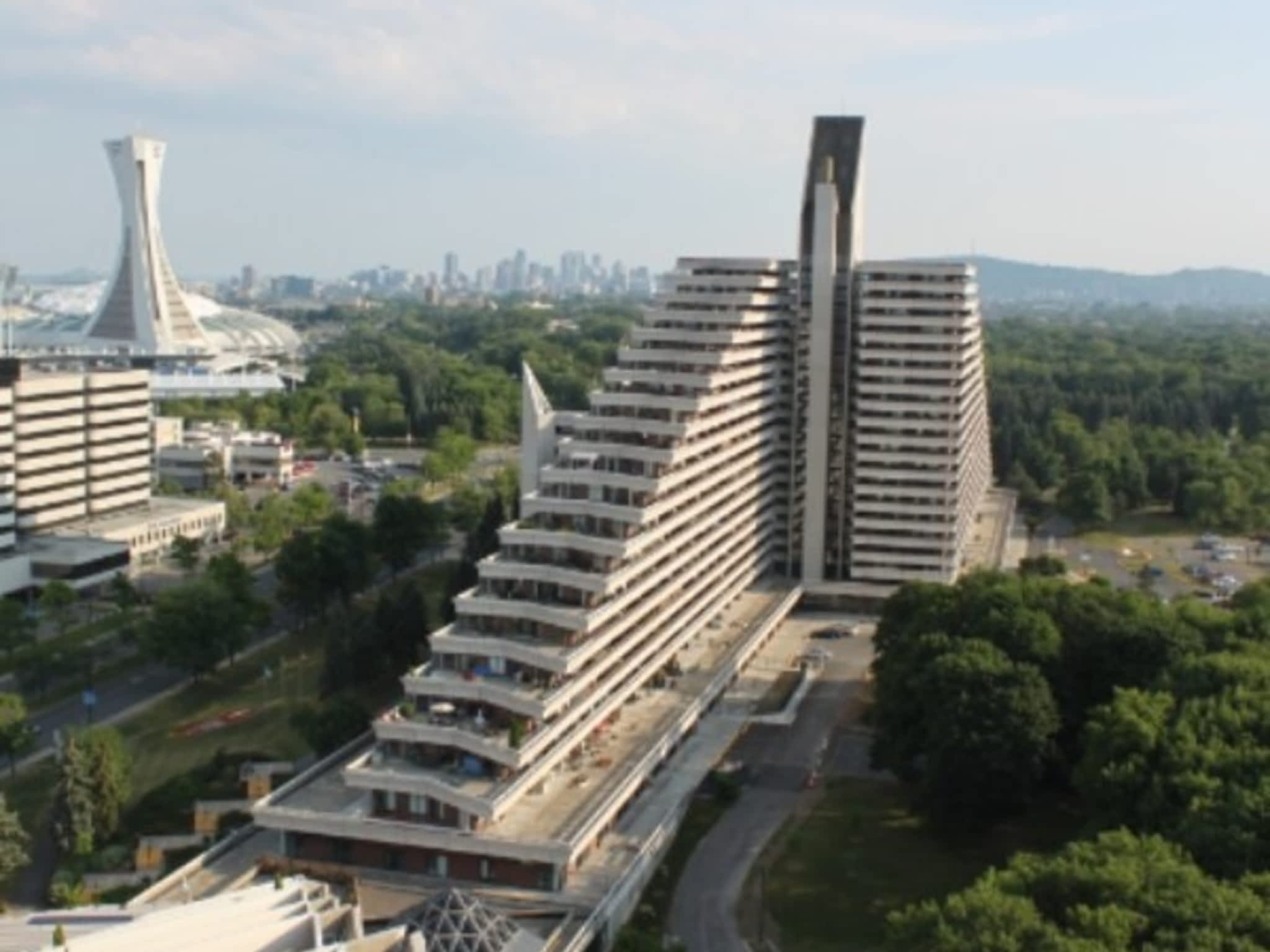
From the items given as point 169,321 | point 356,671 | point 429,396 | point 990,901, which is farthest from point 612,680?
point 169,321

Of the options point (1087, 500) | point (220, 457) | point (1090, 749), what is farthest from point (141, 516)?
point (1090, 749)

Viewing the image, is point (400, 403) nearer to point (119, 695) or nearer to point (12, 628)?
point (12, 628)

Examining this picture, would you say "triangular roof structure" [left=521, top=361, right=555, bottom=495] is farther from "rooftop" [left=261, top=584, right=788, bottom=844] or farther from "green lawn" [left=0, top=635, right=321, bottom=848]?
"rooftop" [left=261, top=584, right=788, bottom=844]

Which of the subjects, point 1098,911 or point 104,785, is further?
point 104,785

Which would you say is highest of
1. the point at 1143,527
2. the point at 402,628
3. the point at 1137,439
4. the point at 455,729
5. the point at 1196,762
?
the point at 1137,439

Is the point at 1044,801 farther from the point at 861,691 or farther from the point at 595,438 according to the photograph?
the point at 595,438

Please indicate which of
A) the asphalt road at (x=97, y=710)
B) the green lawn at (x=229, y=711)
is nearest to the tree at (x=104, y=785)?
the asphalt road at (x=97, y=710)

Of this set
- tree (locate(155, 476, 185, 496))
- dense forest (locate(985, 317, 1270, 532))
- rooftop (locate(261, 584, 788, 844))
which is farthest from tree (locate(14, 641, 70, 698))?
dense forest (locate(985, 317, 1270, 532))

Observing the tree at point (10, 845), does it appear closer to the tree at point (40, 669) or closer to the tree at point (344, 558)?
the tree at point (40, 669)
